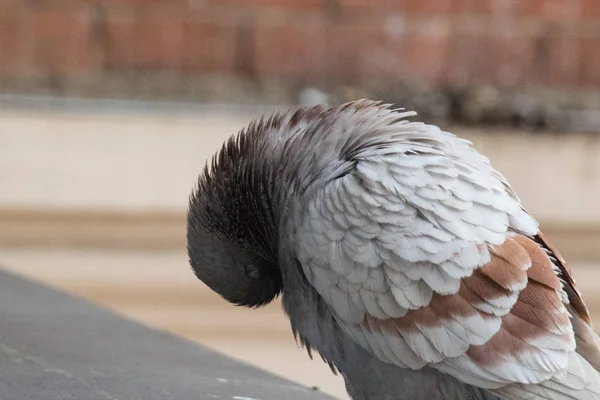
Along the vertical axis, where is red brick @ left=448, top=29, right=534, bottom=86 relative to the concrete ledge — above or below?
above

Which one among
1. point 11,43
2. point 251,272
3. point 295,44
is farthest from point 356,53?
point 251,272

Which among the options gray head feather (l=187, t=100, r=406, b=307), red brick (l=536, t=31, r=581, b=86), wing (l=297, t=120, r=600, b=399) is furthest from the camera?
red brick (l=536, t=31, r=581, b=86)

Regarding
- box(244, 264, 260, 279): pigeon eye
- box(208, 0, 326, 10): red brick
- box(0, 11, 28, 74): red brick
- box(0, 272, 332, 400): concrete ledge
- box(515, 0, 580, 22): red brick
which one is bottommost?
box(0, 272, 332, 400): concrete ledge

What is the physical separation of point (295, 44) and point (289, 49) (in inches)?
0.6

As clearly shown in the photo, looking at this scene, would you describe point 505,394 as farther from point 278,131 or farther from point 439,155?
point 278,131

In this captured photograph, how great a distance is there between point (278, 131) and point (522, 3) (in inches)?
45.8

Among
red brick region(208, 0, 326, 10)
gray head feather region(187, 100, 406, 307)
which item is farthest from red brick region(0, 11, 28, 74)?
gray head feather region(187, 100, 406, 307)

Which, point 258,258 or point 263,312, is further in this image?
point 263,312

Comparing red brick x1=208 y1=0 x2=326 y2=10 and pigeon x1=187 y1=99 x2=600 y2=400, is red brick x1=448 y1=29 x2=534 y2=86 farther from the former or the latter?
pigeon x1=187 y1=99 x2=600 y2=400

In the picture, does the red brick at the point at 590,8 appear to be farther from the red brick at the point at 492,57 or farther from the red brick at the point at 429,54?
the red brick at the point at 429,54

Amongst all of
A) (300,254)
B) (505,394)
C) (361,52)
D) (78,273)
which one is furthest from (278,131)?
(78,273)

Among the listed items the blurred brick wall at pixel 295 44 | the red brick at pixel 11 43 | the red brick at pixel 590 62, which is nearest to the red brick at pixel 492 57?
the blurred brick wall at pixel 295 44

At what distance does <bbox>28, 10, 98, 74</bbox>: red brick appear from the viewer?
205 cm

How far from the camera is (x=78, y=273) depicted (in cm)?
219
